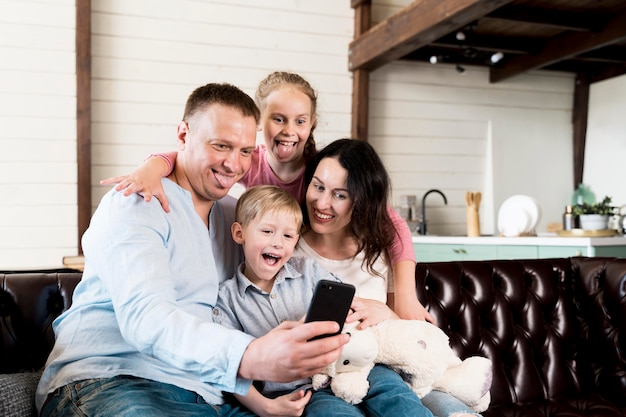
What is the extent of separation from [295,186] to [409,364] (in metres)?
0.87

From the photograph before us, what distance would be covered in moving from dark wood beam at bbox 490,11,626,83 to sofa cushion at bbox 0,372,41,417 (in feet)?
15.2

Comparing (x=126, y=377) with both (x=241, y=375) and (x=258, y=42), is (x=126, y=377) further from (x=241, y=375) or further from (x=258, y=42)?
(x=258, y=42)

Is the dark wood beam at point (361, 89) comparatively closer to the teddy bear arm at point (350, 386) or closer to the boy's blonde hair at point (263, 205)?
the boy's blonde hair at point (263, 205)

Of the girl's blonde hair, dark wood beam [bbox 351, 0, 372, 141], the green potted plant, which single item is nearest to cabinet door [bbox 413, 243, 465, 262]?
the green potted plant

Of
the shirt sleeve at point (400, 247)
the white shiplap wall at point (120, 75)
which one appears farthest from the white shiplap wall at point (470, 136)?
the shirt sleeve at point (400, 247)

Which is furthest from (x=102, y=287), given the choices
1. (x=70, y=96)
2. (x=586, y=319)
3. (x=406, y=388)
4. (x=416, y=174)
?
(x=416, y=174)

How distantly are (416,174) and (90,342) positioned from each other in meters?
4.51

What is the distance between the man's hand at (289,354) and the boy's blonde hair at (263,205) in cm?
61

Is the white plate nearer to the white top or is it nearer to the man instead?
the white top

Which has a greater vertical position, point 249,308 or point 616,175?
point 616,175

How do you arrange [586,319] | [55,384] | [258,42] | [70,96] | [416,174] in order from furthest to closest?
[416,174] < [258,42] < [70,96] < [586,319] < [55,384]

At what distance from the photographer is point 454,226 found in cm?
589

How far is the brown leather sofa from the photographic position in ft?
7.84

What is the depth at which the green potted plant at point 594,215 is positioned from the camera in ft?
13.3
